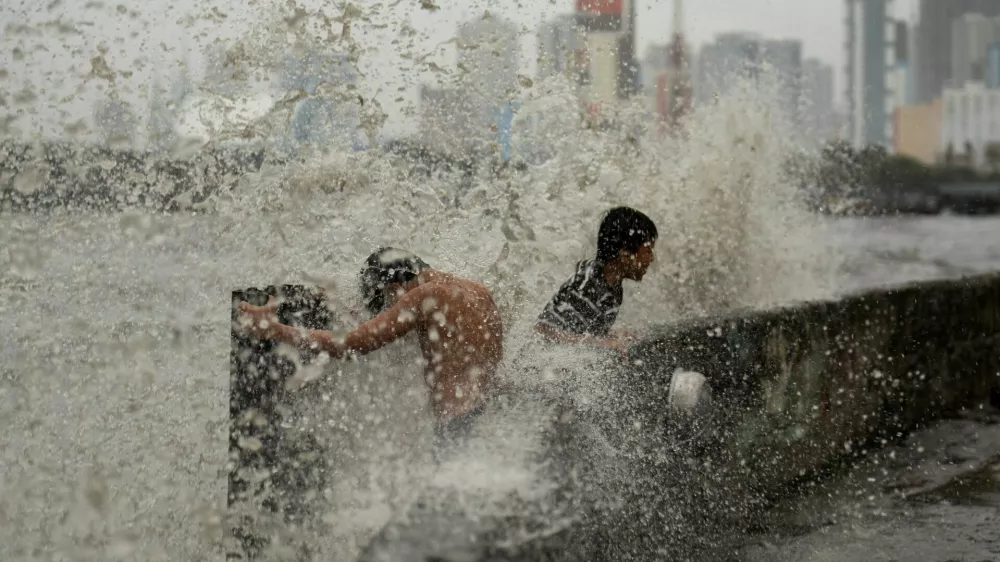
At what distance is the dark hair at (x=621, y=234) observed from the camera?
4.45m

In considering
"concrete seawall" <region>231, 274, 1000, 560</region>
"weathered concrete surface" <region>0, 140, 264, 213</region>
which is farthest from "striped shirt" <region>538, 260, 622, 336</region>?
"weathered concrete surface" <region>0, 140, 264, 213</region>

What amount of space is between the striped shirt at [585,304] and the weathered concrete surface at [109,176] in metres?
1.55

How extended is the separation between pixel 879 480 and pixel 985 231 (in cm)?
4816

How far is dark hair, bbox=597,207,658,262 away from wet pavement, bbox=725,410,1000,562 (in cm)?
132

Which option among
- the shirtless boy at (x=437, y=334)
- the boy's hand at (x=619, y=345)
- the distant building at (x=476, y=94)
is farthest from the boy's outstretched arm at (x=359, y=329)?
the distant building at (x=476, y=94)

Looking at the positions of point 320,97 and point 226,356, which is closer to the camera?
point 320,97

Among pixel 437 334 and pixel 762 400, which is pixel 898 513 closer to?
pixel 762 400

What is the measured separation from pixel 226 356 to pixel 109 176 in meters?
1.25

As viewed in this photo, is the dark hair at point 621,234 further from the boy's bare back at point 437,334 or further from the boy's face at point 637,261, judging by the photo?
the boy's bare back at point 437,334

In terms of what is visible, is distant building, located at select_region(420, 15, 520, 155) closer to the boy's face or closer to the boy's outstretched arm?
the boy's face

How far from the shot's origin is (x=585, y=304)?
14.3 feet

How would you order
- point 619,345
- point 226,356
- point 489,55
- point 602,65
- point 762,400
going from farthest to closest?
1. point 602,65
2. point 489,55
3. point 226,356
4. point 762,400
5. point 619,345

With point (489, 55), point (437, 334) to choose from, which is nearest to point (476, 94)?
point (489, 55)

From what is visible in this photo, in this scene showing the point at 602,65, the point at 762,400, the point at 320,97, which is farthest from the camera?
the point at 602,65
